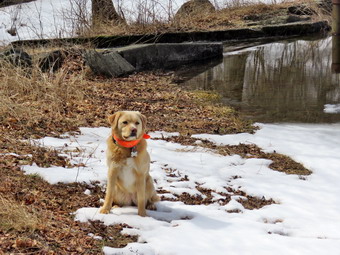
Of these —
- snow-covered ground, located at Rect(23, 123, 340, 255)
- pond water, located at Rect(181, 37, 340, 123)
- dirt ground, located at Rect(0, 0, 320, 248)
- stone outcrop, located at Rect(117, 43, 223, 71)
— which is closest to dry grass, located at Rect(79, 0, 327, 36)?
stone outcrop, located at Rect(117, 43, 223, 71)

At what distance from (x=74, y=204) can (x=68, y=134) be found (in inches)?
97.8

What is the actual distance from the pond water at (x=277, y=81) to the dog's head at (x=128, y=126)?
192 inches

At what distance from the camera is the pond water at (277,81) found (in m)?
A: 9.47

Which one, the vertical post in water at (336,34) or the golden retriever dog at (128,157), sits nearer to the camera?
the golden retriever dog at (128,157)

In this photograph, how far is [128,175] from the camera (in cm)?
452

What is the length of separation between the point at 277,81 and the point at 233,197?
694 centimetres

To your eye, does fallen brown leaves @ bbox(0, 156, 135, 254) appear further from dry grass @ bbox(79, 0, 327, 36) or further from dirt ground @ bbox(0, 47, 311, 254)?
Result: dry grass @ bbox(79, 0, 327, 36)

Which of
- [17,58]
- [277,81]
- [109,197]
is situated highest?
[17,58]

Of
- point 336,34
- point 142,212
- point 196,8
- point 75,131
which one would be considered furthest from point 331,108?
point 196,8

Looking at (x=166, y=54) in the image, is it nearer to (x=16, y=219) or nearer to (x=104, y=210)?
(x=104, y=210)

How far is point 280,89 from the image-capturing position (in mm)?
11109

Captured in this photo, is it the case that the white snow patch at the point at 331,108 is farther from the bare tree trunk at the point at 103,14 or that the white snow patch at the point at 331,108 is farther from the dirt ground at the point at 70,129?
the bare tree trunk at the point at 103,14

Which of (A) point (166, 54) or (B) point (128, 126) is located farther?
(A) point (166, 54)

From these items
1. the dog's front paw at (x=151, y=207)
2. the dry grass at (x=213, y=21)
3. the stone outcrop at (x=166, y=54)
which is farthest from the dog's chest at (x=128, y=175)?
the dry grass at (x=213, y=21)
